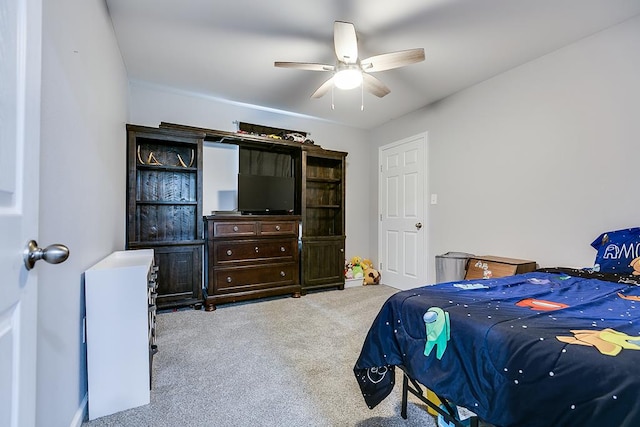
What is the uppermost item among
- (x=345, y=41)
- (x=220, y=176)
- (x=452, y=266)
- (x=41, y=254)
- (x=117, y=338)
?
(x=345, y=41)

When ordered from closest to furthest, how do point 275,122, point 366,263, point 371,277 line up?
1. point 275,122
2. point 371,277
3. point 366,263

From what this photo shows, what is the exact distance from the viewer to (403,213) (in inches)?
164

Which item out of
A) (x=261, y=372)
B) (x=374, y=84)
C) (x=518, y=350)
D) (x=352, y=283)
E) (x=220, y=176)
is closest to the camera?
(x=518, y=350)

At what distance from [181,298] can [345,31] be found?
2956 mm

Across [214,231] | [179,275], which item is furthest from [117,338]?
[214,231]

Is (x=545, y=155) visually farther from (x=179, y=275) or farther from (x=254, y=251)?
(x=179, y=275)

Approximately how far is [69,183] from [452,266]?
3145mm

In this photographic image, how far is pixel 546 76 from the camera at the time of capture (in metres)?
2.62

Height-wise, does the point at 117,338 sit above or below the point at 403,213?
below

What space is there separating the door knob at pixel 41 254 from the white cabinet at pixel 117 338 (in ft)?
3.30

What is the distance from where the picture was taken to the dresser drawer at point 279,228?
138 inches

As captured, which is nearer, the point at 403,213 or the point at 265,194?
the point at 265,194

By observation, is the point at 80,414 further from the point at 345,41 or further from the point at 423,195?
the point at 423,195

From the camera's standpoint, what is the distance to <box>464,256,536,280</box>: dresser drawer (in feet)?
8.34
